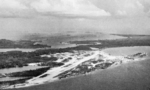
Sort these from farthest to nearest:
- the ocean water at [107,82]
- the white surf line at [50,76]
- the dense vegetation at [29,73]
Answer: the dense vegetation at [29,73]
the white surf line at [50,76]
the ocean water at [107,82]

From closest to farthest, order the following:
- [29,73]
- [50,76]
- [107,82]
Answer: [107,82], [50,76], [29,73]

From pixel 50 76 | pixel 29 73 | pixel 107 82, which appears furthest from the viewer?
pixel 29 73

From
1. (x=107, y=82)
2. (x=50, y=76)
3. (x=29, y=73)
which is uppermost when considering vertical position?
(x=29, y=73)

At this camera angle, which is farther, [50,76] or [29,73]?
[29,73]

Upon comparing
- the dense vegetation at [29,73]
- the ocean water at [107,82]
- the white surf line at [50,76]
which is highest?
the dense vegetation at [29,73]

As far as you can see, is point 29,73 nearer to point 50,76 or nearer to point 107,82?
point 50,76

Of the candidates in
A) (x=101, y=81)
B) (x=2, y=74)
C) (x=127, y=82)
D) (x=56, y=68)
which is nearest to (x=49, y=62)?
(x=56, y=68)

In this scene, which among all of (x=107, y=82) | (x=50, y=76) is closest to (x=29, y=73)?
(x=50, y=76)

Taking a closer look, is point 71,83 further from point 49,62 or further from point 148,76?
point 148,76

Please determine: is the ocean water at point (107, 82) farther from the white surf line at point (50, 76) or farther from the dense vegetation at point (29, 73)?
the dense vegetation at point (29, 73)

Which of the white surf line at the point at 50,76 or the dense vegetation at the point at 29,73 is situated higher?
the dense vegetation at the point at 29,73

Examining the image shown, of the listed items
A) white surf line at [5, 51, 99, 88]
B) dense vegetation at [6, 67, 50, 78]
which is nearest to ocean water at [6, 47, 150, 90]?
white surf line at [5, 51, 99, 88]

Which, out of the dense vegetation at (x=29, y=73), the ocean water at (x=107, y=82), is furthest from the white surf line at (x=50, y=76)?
the ocean water at (x=107, y=82)

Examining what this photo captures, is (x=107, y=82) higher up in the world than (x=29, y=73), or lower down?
lower down
